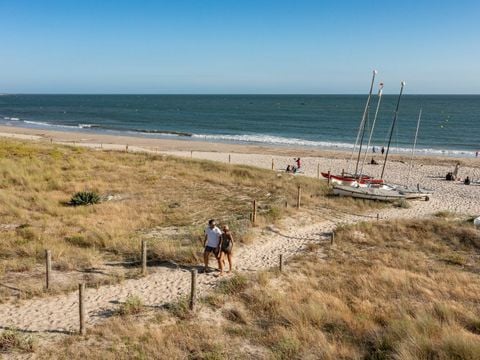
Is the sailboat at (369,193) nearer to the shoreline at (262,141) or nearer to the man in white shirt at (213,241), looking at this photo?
the man in white shirt at (213,241)

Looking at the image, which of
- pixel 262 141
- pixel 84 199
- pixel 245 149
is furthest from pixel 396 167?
pixel 84 199

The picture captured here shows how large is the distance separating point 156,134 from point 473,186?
161 feet

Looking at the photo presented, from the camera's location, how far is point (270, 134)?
70562mm

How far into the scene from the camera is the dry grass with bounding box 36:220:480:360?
787cm

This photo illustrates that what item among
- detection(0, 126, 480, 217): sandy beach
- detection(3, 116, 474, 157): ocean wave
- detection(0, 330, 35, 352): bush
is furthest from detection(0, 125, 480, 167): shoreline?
detection(0, 330, 35, 352): bush

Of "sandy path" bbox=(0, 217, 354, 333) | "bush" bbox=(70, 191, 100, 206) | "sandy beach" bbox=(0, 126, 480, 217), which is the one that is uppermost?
"sandy path" bbox=(0, 217, 354, 333)

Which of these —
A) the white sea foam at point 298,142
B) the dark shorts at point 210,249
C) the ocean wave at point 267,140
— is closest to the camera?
the dark shorts at point 210,249

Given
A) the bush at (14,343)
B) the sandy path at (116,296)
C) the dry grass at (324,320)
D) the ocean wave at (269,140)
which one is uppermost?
the dry grass at (324,320)

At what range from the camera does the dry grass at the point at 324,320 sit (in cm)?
787

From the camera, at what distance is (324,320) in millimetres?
9125

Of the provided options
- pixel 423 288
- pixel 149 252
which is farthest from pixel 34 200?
pixel 423 288

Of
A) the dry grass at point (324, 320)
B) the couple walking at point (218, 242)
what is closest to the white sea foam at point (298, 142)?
the dry grass at point (324, 320)

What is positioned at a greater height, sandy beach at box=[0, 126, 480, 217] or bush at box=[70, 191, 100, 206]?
bush at box=[70, 191, 100, 206]

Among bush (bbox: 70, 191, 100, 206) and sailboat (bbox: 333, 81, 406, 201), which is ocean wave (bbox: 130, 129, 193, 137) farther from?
bush (bbox: 70, 191, 100, 206)
